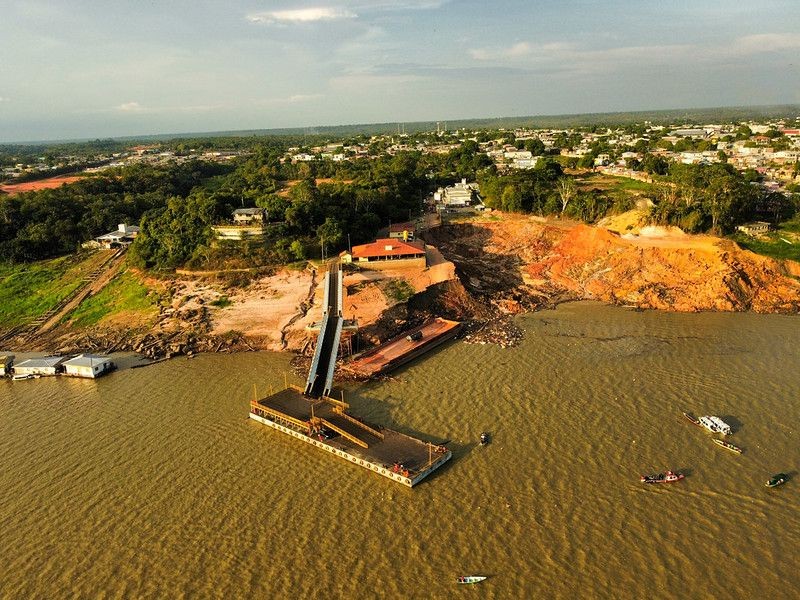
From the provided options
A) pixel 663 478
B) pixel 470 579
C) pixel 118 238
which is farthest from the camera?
pixel 118 238

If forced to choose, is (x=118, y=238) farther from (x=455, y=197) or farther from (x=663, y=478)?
(x=663, y=478)

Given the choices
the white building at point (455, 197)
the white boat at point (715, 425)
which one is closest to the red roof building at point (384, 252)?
the white boat at point (715, 425)

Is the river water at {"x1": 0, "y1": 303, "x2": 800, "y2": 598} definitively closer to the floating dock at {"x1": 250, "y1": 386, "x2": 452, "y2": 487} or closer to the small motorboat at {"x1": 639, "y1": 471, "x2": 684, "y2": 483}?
the small motorboat at {"x1": 639, "y1": 471, "x2": 684, "y2": 483}

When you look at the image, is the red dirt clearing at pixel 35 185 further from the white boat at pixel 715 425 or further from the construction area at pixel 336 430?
the white boat at pixel 715 425

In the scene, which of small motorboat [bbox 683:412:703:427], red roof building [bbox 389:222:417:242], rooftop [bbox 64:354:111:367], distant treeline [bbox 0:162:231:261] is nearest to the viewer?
small motorboat [bbox 683:412:703:427]

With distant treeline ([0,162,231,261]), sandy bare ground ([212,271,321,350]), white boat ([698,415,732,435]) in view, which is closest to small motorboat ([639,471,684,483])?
white boat ([698,415,732,435])

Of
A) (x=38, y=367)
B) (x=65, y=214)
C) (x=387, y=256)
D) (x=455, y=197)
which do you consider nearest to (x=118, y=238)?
(x=65, y=214)

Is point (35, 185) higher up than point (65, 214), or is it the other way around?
point (35, 185)
